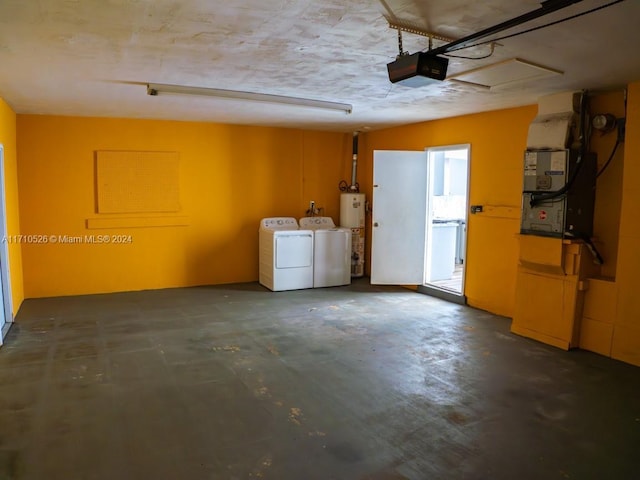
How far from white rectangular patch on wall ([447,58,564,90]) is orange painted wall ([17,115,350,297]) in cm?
388

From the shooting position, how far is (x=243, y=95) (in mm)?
4621

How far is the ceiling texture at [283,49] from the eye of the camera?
2441 mm

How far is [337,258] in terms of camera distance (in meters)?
6.99

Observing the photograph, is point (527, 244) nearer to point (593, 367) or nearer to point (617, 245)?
point (617, 245)

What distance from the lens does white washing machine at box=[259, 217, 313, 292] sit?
21.6 ft

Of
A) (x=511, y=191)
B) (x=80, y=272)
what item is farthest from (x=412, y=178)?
(x=80, y=272)

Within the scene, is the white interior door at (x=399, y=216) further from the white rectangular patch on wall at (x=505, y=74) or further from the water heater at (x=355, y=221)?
the white rectangular patch on wall at (x=505, y=74)

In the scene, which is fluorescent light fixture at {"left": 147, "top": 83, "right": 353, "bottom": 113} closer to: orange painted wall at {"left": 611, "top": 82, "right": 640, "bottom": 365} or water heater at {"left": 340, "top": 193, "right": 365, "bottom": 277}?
water heater at {"left": 340, "top": 193, "right": 365, "bottom": 277}

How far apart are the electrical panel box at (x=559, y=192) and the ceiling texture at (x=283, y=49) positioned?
2.12 feet

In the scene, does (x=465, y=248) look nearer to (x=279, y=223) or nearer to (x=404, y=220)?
(x=404, y=220)

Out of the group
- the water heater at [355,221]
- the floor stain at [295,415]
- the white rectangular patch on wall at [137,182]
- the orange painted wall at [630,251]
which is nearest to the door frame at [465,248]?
the water heater at [355,221]

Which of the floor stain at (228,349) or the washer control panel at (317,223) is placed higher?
the washer control panel at (317,223)

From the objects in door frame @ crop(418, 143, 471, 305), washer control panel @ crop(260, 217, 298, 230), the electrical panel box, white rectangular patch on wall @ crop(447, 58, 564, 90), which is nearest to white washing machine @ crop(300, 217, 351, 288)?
washer control panel @ crop(260, 217, 298, 230)

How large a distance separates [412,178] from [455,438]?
4.23m
